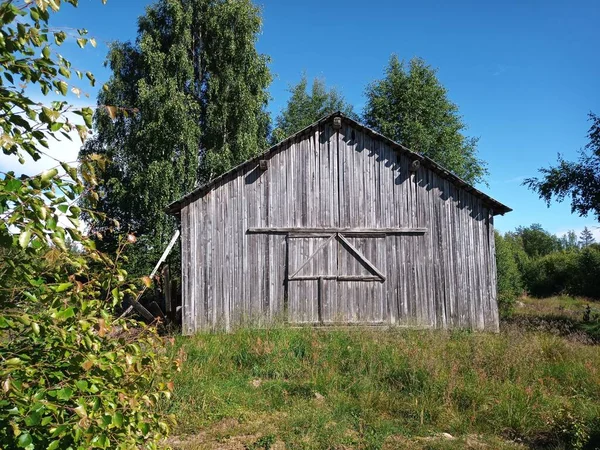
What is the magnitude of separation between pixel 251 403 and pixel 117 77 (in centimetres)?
2031

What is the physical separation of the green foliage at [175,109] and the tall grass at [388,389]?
12255 millimetres

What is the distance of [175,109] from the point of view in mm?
20438

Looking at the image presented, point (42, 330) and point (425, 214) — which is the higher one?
point (425, 214)

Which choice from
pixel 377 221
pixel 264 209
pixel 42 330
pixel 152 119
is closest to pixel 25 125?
pixel 42 330

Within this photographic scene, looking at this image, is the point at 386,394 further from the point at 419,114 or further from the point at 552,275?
the point at 552,275

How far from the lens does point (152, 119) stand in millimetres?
20781

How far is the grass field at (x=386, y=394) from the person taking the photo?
5691 mm

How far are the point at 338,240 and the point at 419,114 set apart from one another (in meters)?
20.7

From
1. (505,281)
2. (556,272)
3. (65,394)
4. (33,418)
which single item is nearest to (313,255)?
(65,394)

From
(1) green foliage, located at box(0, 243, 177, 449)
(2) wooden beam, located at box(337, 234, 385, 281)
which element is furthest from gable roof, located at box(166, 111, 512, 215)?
(1) green foliage, located at box(0, 243, 177, 449)

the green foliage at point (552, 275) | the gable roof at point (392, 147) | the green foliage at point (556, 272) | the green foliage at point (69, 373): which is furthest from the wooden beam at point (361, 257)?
the green foliage at point (552, 275)

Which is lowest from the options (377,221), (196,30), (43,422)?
(43,422)

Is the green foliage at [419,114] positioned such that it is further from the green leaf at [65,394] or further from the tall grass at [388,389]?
the green leaf at [65,394]

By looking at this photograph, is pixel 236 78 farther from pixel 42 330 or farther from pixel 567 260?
pixel 567 260
